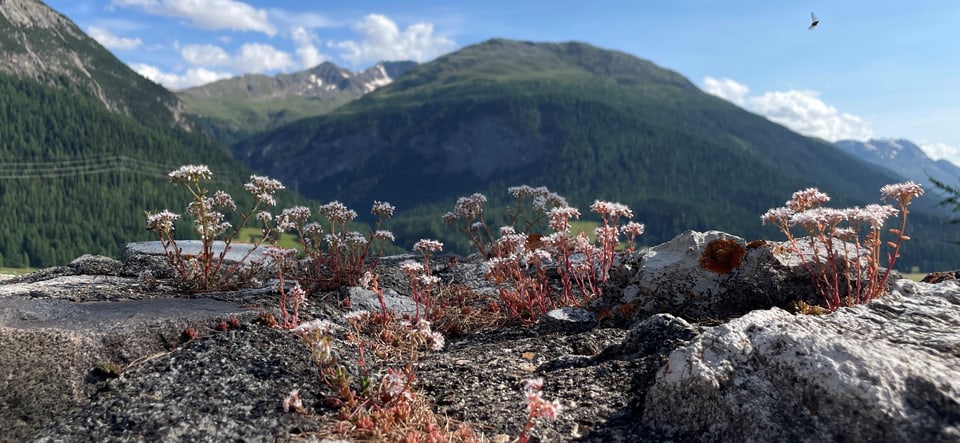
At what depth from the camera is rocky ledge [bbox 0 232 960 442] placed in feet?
15.0

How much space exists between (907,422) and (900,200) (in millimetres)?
3281

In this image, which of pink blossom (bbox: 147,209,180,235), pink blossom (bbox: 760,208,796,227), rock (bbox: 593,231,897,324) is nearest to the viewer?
pink blossom (bbox: 760,208,796,227)

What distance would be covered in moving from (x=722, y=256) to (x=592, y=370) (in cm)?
331

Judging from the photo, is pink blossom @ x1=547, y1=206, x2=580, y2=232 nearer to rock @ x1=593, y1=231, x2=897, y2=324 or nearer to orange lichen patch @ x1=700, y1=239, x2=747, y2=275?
rock @ x1=593, y1=231, x2=897, y2=324

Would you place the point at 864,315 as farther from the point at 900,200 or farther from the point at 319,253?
the point at 319,253

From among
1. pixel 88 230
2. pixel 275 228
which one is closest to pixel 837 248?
pixel 275 228

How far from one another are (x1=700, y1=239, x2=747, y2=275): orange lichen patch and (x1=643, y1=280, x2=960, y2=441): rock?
2.54 metres

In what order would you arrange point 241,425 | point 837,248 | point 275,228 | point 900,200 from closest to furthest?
point 241,425 → point 900,200 → point 837,248 → point 275,228

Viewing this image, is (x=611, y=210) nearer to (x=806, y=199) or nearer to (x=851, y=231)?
(x=806, y=199)

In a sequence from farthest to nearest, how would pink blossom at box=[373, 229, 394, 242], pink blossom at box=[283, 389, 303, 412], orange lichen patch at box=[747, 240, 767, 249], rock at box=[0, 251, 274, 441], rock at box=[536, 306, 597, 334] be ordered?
1. pink blossom at box=[373, 229, 394, 242]
2. rock at box=[536, 306, 597, 334]
3. orange lichen patch at box=[747, 240, 767, 249]
4. rock at box=[0, 251, 274, 441]
5. pink blossom at box=[283, 389, 303, 412]

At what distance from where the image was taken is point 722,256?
844 cm

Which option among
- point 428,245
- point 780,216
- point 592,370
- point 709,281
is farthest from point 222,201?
point 780,216

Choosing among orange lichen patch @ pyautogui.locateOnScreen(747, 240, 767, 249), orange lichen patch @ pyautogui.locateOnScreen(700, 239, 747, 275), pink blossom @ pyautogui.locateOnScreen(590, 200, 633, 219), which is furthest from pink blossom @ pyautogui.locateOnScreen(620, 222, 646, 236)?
orange lichen patch @ pyautogui.locateOnScreen(747, 240, 767, 249)

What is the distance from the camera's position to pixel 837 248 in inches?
341
